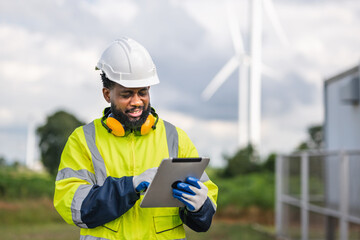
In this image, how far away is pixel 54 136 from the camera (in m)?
32.7

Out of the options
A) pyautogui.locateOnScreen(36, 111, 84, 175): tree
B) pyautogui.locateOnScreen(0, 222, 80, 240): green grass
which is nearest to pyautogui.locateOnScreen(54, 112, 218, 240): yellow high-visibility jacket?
pyautogui.locateOnScreen(0, 222, 80, 240): green grass

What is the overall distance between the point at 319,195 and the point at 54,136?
915 inches

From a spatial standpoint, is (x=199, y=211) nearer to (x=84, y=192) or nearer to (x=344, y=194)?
(x=84, y=192)

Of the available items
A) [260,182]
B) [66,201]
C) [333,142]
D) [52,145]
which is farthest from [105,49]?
[52,145]

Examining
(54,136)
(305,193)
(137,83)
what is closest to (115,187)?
(137,83)

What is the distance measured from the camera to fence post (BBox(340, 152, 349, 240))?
8875 millimetres

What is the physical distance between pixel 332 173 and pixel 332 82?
13.9 feet

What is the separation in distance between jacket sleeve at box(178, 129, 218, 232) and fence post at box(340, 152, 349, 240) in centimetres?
622

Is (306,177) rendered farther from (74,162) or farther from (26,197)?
(26,197)

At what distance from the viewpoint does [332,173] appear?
33.3 feet

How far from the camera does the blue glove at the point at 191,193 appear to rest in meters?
2.70

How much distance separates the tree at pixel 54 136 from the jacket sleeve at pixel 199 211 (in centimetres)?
2910

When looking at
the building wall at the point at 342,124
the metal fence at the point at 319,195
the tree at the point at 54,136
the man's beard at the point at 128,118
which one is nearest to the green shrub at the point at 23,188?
the metal fence at the point at 319,195

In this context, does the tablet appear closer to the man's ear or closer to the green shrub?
the man's ear
